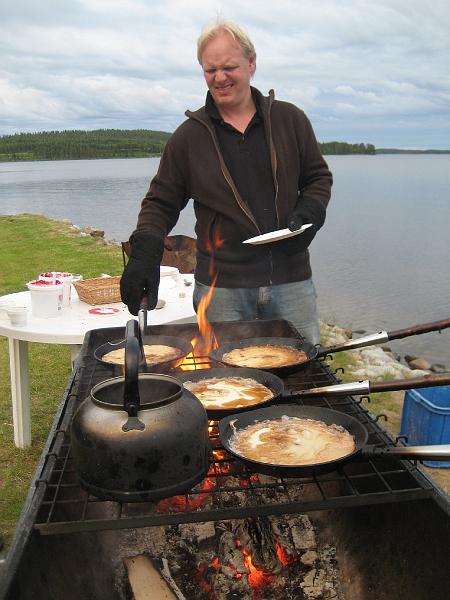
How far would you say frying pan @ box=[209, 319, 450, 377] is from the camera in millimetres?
2547

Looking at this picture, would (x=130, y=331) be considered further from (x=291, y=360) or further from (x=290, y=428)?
(x=291, y=360)

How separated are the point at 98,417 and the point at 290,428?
91cm

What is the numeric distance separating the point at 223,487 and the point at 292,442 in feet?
1.06

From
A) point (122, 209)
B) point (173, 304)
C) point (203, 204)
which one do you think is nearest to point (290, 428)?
point (203, 204)

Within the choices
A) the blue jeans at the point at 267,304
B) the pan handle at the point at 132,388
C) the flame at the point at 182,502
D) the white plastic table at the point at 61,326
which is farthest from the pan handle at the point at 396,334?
the white plastic table at the point at 61,326

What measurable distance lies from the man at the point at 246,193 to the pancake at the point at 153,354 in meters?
0.73

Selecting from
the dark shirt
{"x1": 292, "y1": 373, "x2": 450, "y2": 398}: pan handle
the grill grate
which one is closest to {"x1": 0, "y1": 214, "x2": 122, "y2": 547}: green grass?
the grill grate

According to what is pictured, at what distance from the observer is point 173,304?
477cm

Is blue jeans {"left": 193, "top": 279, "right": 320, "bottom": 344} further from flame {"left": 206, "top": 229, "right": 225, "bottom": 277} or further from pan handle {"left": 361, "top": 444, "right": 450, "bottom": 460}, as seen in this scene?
pan handle {"left": 361, "top": 444, "right": 450, "bottom": 460}

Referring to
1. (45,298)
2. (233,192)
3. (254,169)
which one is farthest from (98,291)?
(254,169)

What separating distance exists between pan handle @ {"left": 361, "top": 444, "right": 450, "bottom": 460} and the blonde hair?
8.53 feet

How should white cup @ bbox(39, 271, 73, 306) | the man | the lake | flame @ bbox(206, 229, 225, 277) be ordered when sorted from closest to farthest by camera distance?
the man, flame @ bbox(206, 229, 225, 277), white cup @ bbox(39, 271, 73, 306), the lake

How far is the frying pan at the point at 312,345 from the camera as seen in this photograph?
2547 mm

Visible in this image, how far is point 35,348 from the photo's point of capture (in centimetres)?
777
